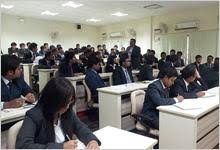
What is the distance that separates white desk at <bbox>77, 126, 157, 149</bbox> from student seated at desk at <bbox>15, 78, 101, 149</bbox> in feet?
0.22

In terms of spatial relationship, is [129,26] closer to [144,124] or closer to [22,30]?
[22,30]

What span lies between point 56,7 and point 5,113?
18.9ft

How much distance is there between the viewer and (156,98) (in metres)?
2.36

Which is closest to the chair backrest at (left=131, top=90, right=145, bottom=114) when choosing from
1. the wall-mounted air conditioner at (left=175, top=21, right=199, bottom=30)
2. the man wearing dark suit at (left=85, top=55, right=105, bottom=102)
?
the man wearing dark suit at (left=85, top=55, right=105, bottom=102)

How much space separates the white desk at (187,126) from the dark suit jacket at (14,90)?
4.71ft

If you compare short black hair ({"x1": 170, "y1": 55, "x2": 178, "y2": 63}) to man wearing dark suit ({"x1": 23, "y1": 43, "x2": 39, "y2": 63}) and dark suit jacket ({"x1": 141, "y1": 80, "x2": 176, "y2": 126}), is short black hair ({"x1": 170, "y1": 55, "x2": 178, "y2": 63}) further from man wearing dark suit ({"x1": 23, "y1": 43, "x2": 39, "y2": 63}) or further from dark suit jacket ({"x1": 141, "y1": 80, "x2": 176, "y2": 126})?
dark suit jacket ({"x1": 141, "y1": 80, "x2": 176, "y2": 126})

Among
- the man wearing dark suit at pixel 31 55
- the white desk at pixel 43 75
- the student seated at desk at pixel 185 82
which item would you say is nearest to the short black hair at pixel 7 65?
the student seated at desk at pixel 185 82

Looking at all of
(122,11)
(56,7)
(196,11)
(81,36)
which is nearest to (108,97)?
(56,7)

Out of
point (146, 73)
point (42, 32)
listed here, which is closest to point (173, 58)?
point (146, 73)

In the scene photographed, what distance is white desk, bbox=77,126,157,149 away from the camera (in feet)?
4.61

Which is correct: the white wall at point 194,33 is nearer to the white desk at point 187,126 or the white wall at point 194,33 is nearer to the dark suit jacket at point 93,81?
the dark suit jacket at point 93,81

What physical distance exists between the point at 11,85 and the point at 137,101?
133cm

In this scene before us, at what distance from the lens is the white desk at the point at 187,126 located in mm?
2092

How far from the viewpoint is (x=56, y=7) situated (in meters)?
7.18
